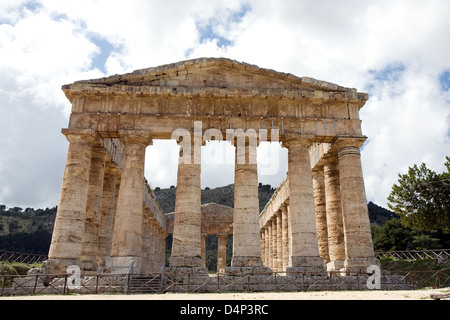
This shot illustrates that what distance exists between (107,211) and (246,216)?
980 centimetres

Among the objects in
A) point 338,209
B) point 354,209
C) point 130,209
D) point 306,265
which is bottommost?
point 306,265

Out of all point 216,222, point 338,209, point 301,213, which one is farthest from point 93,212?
point 216,222

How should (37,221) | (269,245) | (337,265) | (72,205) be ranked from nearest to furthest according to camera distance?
(72,205) < (337,265) < (269,245) < (37,221)

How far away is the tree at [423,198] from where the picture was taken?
2761 centimetres

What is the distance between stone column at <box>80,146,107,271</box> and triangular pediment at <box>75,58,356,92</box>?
442 centimetres

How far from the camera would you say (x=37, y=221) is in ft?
236

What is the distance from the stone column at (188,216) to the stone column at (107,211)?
6.44 metres

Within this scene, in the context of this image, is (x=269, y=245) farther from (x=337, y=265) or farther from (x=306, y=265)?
(x=306, y=265)

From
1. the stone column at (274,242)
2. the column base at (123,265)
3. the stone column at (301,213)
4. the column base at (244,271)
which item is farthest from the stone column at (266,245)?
the column base at (123,265)

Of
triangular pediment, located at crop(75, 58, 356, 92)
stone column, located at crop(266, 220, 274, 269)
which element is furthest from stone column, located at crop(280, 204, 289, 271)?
triangular pediment, located at crop(75, 58, 356, 92)

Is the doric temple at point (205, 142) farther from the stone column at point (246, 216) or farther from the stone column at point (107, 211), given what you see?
the stone column at point (107, 211)

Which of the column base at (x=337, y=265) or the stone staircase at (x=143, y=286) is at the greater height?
the column base at (x=337, y=265)

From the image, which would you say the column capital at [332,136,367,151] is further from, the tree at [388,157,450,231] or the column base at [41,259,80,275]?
the column base at [41,259,80,275]

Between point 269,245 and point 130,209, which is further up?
point 130,209
